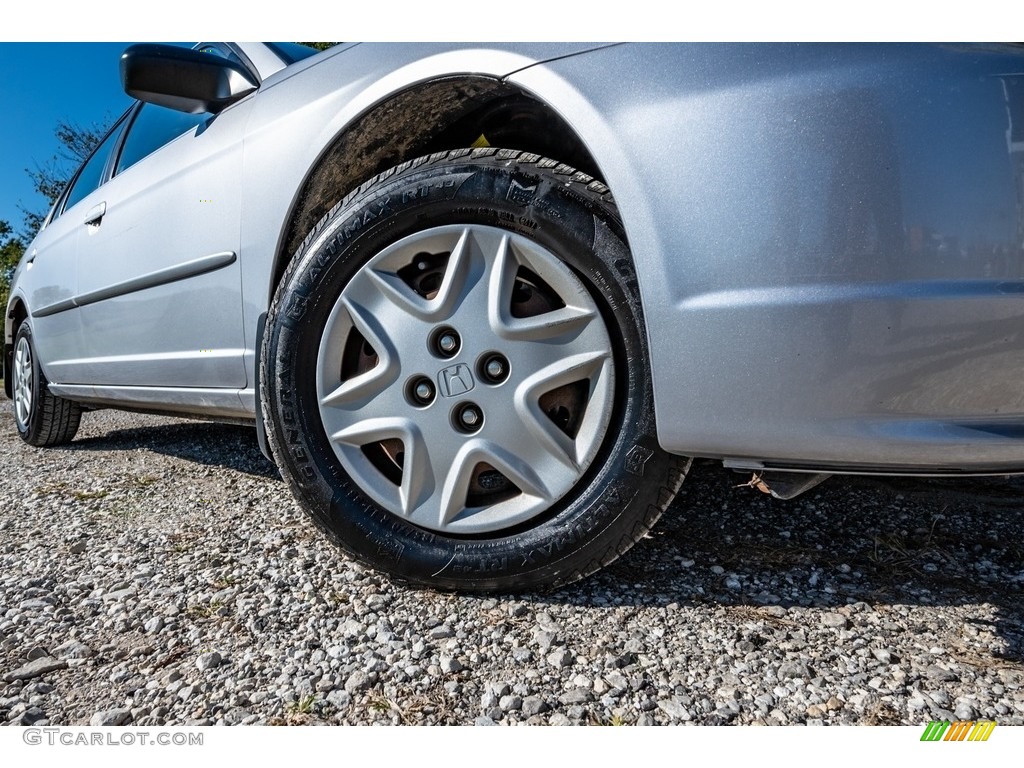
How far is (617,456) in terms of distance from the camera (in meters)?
1.17

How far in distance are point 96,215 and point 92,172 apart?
980mm

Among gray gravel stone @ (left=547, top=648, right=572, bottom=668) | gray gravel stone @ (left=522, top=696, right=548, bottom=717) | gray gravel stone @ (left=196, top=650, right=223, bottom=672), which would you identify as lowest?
gray gravel stone @ (left=196, top=650, right=223, bottom=672)

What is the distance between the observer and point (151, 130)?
2523 millimetres

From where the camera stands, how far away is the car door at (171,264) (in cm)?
168

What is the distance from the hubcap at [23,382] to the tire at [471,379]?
9.52ft

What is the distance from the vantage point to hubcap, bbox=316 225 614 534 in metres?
1.20

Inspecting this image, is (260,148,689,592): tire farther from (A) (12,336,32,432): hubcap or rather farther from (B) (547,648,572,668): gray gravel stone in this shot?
(A) (12,336,32,432): hubcap

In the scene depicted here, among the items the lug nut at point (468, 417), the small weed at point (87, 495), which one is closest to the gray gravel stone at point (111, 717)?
the lug nut at point (468, 417)

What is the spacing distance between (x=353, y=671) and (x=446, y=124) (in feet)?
3.85

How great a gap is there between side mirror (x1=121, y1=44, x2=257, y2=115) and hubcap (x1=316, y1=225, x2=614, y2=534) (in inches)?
33.8

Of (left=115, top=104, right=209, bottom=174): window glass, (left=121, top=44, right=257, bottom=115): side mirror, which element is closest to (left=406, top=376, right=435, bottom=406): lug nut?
(left=121, top=44, right=257, bottom=115): side mirror

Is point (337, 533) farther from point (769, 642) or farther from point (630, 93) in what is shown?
point (630, 93)

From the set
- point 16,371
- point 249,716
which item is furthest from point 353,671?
point 16,371
